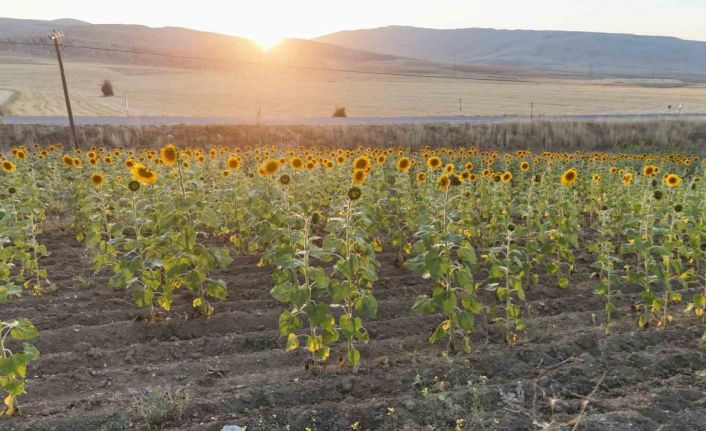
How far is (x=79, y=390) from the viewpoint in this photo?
15.6ft

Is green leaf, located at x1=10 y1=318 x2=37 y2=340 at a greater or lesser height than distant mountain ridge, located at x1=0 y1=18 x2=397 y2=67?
lesser

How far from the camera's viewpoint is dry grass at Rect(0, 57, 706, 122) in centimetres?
3756

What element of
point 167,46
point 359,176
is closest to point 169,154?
point 359,176

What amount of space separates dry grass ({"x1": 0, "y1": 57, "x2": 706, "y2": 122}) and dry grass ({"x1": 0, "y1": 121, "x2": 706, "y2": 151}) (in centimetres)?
1285

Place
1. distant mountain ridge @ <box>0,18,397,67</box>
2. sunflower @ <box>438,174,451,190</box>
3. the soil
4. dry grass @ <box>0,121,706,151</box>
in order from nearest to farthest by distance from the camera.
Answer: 1. the soil
2. sunflower @ <box>438,174,451,190</box>
3. dry grass @ <box>0,121,706,151</box>
4. distant mountain ridge @ <box>0,18,397,67</box>

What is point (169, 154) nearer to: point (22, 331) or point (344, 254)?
point (344, 254)

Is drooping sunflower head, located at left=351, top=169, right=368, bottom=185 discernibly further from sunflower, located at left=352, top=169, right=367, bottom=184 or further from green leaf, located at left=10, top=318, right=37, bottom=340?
green leaf, located at left=10, top=318, right=37, bottom=340

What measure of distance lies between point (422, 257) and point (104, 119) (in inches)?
1147

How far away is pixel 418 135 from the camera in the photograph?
23.8 metres

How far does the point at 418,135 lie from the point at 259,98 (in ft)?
77.3

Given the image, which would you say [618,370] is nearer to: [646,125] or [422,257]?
[422,257]

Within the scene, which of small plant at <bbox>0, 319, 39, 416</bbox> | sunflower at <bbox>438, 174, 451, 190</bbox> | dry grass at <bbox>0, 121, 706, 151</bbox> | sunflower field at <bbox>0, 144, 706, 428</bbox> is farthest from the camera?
dry grass at <bbox>0, 121, 706, 151</bbox>

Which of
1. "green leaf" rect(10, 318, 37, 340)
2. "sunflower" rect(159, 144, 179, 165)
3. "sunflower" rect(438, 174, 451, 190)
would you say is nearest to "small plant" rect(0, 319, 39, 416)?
"green leaf" rect(10, 318, 37, 340)

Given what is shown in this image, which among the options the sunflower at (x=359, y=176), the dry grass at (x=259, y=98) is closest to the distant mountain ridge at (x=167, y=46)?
the dry grass at (x=259, y=98)
